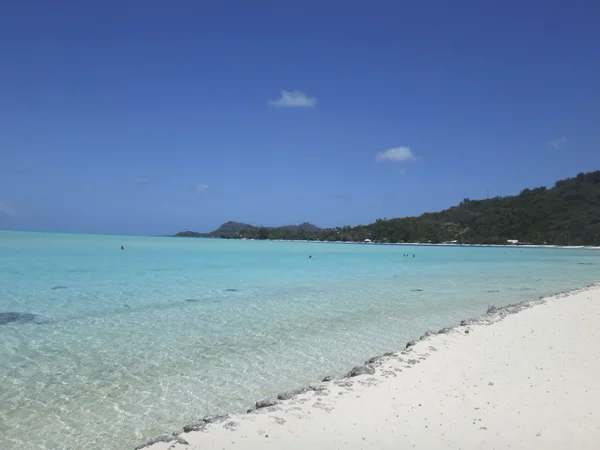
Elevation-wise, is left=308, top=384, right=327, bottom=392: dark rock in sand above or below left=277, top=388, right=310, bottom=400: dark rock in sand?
above

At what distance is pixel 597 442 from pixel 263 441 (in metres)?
3.46

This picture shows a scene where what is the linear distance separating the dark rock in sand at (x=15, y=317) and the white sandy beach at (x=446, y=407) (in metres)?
9.08

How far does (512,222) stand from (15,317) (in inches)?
4407

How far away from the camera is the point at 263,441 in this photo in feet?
14.5

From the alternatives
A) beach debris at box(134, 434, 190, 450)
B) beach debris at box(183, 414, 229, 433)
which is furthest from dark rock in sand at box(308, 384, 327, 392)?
beach debris at box(134, 434, 190, 450)

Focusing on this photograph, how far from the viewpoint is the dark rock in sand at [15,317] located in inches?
438

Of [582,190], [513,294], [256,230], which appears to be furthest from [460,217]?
[513,294]

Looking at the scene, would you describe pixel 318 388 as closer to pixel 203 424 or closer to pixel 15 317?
pixel 203 424

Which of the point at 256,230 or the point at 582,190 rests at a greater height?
the point at 582,190

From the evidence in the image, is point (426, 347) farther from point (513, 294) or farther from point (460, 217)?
point (460, 217)

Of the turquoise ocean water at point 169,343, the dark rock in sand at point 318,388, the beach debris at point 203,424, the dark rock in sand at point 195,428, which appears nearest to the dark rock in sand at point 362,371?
the dark rock in sand at point 318,388

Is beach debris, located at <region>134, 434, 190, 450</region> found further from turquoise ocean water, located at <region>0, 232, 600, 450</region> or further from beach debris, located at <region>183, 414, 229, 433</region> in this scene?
turquoise ocean water, located at <region>0, 232, 600, 450</region>

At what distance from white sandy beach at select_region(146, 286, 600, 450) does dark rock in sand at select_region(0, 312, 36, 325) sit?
908 cm

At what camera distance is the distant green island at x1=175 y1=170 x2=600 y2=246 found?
89.2m
